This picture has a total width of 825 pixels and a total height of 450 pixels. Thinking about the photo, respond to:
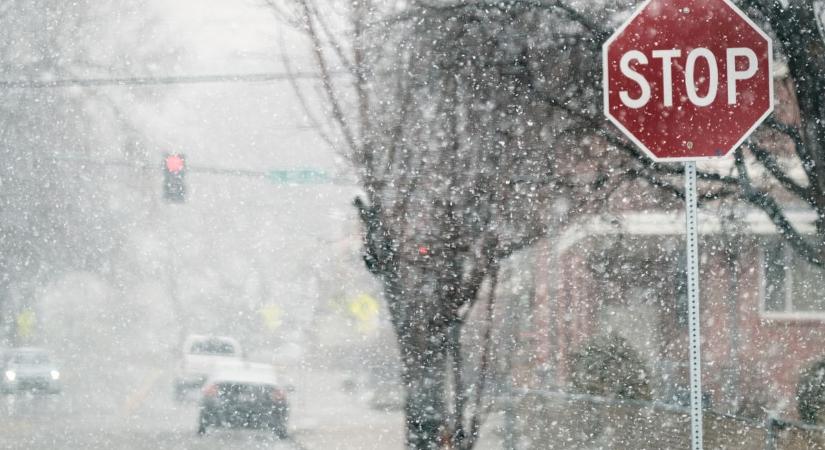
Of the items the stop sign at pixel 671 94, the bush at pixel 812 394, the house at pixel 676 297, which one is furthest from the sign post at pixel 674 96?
the bush at pixel 812 394

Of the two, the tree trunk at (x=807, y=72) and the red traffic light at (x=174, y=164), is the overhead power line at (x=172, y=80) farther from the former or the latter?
the tree trunk at (x=807, y=72)

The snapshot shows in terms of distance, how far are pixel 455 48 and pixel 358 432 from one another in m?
1.92

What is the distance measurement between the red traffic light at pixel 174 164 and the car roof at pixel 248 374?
3.26ft

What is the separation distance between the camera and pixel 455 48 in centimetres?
443

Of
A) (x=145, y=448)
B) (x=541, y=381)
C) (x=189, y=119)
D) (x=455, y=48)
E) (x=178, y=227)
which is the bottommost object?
(x=145, y=448)

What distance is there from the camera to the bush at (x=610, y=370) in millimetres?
4637

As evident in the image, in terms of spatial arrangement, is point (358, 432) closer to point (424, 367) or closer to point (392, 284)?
point (424, 367)

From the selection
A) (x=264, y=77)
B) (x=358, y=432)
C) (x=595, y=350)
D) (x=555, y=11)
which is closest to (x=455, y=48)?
(x=555, y=11)

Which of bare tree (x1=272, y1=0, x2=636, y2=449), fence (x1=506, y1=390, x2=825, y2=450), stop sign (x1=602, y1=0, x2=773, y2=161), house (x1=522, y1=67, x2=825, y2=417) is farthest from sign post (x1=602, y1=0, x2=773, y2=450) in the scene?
fence (x1=506, y1=390, x2=825, y2=450)

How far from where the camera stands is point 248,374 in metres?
4.58

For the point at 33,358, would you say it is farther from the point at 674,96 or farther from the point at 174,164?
the point at 674,96

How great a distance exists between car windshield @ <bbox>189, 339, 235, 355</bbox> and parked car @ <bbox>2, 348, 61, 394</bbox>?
0.70 meters

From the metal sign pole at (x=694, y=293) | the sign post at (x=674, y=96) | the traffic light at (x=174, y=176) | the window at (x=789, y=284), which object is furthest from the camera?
the window at (x=789, y=284)

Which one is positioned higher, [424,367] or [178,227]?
[178,227]
